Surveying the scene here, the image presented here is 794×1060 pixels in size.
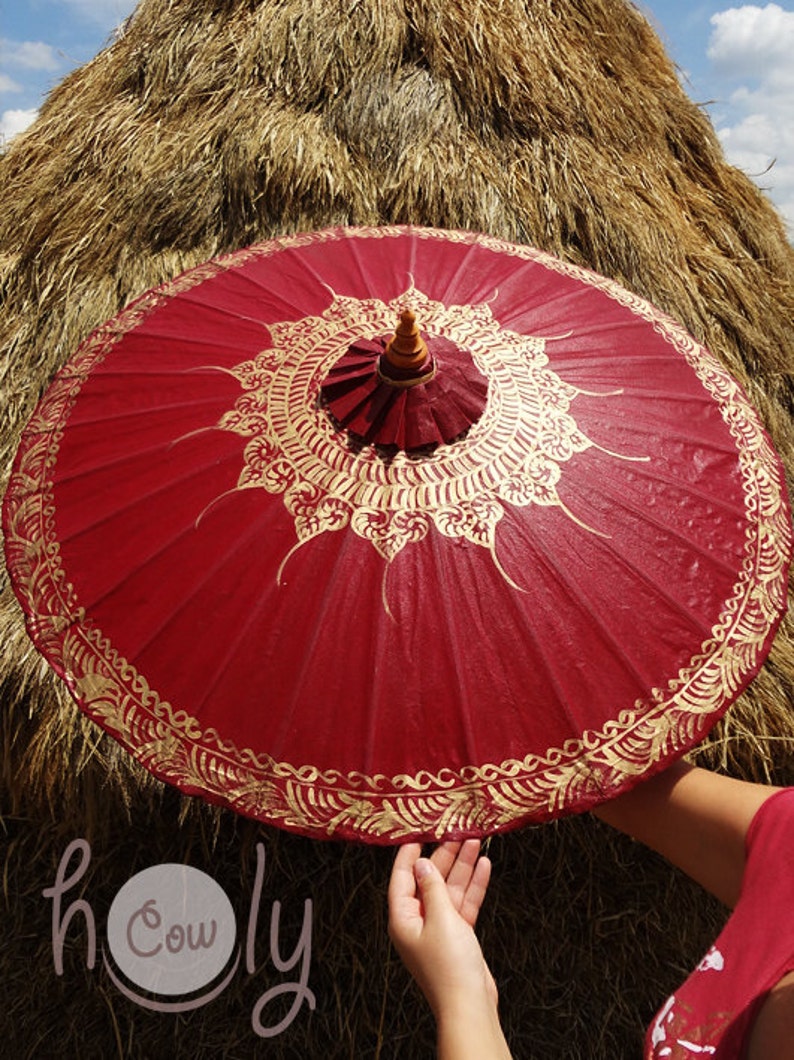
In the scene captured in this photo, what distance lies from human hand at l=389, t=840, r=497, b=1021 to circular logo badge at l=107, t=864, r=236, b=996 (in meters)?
0.69

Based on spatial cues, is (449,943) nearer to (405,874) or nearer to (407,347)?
(405,874)

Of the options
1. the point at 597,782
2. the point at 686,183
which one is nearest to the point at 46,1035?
the point at 597,782

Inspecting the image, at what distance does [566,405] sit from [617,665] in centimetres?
33

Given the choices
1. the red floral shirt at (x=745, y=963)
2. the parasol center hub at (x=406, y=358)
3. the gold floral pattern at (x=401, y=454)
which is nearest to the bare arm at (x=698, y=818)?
the red floral shirt at (x=745, y=963)

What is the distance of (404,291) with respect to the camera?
1.09m

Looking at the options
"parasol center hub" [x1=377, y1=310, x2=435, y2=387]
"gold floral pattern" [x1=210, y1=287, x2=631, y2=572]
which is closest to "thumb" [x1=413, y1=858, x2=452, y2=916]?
"gold floral pattern" [x1=210, y1=287, x2=631, y2=572]

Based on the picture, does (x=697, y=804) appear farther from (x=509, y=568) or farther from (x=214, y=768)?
(x=214, y=768)

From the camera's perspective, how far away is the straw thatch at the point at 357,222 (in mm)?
1366

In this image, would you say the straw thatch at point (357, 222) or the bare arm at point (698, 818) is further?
the straw thatch at point (357, 222)

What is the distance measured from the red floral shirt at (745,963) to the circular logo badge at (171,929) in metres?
0.88

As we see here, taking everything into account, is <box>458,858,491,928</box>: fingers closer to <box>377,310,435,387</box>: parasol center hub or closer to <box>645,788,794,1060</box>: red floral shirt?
<box>645,788,794,1060</box>: red floral shirt

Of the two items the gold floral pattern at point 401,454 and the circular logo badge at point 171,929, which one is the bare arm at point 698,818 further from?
the circular logo badge at point 171,929

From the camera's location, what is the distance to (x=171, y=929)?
138cm

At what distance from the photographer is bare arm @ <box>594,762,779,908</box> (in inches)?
32.8
